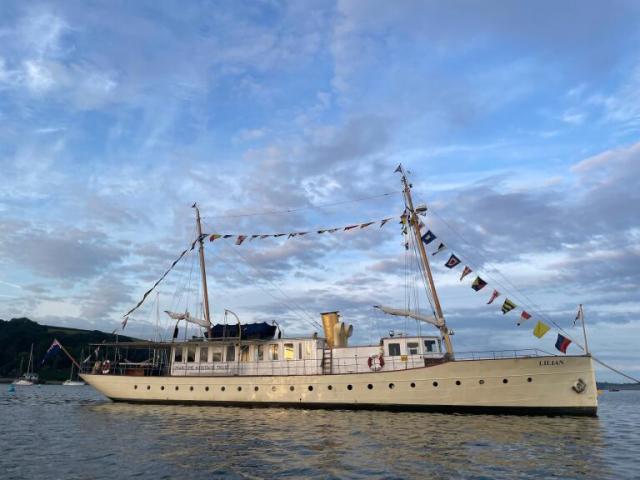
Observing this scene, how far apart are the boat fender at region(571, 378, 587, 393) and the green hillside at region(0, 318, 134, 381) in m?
115

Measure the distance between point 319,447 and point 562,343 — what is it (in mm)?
13530

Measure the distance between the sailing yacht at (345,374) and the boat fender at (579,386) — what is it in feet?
0.15

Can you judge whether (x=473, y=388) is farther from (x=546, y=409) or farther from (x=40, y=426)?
(x=40, y=426)

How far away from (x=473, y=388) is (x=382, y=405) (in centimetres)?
484

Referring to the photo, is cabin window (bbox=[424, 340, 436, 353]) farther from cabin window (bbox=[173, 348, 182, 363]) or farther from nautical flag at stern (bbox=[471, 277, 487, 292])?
cabin window (bbox=[173, 348, 182, 363])

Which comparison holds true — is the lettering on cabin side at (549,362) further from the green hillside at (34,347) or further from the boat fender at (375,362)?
the green hillside at (34,347)

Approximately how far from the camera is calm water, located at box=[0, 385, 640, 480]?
39.7 ft

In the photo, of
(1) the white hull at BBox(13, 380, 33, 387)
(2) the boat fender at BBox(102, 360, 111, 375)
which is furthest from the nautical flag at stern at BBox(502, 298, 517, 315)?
(1) the white hull at BBox(13, 380, 33, 387)

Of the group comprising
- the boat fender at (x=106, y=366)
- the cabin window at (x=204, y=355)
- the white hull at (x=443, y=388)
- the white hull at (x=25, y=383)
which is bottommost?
the white hull at (x=25, y=383)

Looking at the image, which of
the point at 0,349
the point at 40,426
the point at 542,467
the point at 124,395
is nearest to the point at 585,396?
the point at 542,467

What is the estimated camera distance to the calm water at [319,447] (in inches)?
476

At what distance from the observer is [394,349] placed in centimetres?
2602

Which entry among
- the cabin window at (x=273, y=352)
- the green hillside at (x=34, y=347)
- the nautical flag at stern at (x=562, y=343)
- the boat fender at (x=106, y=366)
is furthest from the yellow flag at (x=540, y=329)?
the green hillside at (x=34, y=347)

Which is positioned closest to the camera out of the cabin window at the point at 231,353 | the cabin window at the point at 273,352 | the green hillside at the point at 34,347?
the cabin window at the point at 273,352
